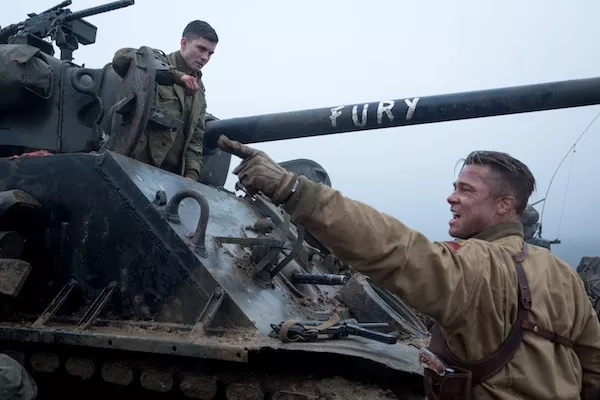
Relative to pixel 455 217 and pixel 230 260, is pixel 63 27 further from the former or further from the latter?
pixel 455 217

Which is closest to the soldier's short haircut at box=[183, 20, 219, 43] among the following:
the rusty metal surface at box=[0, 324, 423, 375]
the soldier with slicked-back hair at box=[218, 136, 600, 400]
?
the rusty metal surface at box=[0, 324, 423, 375]

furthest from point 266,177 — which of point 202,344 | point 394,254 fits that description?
point 202,344

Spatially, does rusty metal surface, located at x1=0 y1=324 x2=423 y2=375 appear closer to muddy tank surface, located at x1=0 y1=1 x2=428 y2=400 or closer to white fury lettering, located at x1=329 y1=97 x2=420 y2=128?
muddy tank surface, located at x1=0 y1=1 x2=428 y2=400

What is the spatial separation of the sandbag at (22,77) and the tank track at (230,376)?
7.86 feet

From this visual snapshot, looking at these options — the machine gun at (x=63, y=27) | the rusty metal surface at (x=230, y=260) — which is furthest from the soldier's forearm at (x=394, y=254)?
the machine gun at (x=63, y=27)

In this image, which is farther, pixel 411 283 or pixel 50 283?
pixel 50 283

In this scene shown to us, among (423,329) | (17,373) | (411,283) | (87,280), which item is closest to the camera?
(411,283)

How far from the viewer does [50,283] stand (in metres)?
3.47

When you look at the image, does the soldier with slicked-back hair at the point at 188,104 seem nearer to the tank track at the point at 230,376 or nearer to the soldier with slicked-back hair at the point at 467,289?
the tank track at the point at 230,376

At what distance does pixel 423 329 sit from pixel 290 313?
1241 millimetres

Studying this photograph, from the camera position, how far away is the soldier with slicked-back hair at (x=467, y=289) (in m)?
1.86

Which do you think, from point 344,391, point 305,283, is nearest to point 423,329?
point 305,283

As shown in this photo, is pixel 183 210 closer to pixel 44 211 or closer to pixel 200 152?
pixel 44 211

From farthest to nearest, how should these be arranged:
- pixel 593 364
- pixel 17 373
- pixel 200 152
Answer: pixel 200 152 → pixel 17 373 → pixel 593 364
